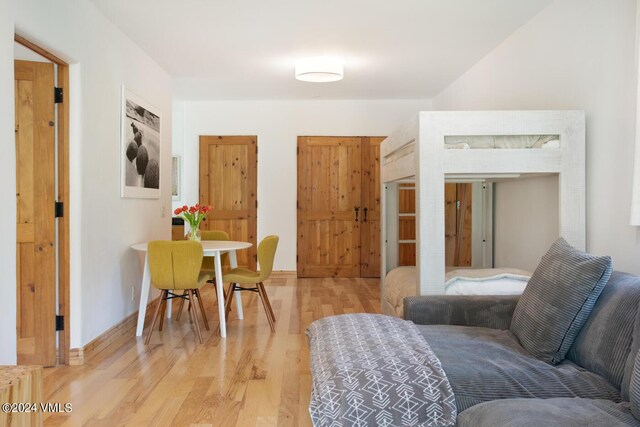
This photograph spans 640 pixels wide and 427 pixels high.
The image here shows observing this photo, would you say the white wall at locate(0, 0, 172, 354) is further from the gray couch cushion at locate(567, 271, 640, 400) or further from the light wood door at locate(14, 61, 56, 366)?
the gray couch cushion at locate(567, 271, 640, 400)

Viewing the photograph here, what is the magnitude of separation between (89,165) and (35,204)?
17.3 inches

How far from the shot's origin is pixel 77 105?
349 centimetres

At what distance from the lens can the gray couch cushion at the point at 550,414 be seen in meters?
1.52

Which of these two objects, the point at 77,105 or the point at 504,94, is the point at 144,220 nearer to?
the point at 77,105

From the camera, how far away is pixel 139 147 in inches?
183

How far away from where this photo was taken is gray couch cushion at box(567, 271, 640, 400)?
1.94 metres

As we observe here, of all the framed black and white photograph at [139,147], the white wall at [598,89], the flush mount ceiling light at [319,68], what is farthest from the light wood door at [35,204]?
the white wall at [598,89]

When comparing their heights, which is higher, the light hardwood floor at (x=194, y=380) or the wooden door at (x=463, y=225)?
the wooden door at (x=463, y=225)

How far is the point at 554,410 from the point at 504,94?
137 inches

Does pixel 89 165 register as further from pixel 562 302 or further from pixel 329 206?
pixel 329 206

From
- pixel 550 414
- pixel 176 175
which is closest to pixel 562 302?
pixel 550 414

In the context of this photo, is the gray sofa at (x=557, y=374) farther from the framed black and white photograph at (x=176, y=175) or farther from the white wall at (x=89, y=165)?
the framed black and white photograph at (x=176, y=175)

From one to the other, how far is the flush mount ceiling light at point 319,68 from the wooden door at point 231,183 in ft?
7.77

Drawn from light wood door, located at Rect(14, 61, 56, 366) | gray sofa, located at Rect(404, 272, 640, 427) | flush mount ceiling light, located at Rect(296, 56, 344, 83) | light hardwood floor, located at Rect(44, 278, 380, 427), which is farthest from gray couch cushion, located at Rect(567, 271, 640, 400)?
flush mount ceiling light, located at Rect(296, 56, 344, 83)
